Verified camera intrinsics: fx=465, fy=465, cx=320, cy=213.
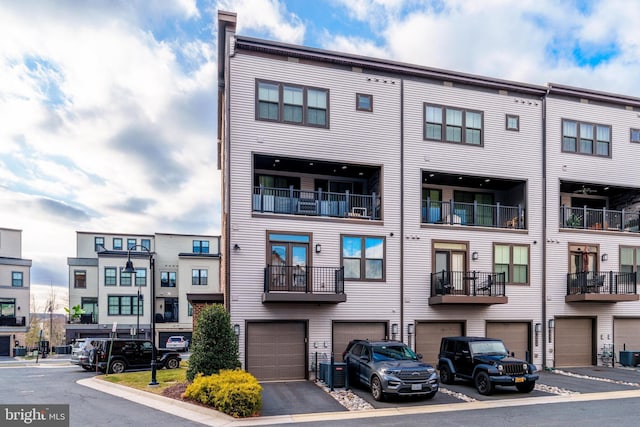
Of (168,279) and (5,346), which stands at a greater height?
(168,279)

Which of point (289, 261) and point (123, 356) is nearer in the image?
point (289, 261)

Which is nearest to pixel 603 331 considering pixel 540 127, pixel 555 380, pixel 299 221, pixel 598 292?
pixel 598 292

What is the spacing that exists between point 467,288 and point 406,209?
4.26 meters

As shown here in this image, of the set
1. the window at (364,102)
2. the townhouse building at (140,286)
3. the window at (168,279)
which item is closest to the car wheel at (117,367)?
the window at (364,102)

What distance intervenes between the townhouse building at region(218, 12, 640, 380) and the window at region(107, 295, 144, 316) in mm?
30277

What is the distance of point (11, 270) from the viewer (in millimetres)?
42625

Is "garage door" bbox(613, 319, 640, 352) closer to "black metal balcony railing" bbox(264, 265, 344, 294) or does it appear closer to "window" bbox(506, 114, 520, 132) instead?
"window" bbox(506, 114, 520, 132)

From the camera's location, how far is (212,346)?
47.1ft

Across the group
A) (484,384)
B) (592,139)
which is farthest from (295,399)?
(592,139)

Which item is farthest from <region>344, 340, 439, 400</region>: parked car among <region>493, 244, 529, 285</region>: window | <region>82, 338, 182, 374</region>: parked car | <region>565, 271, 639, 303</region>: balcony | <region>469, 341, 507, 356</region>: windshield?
<region>82, 338, 182, 374</region>: parked car

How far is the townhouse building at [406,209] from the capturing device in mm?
17875

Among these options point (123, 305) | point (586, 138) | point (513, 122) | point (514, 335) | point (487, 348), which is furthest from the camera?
point (123, 305)

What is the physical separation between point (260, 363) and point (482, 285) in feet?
32.6

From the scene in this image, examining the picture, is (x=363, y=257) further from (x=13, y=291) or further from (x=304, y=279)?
(x=13, y=291)
